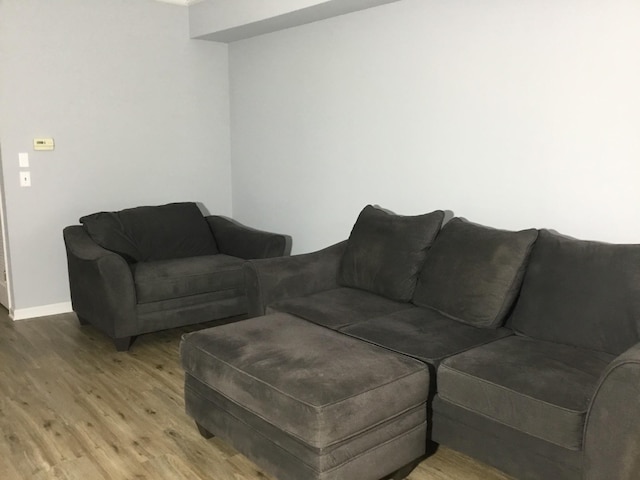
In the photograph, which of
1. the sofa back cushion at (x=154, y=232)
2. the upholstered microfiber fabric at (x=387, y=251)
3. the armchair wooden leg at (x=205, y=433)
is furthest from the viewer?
the sofa back cushion at (x=154, y=232)

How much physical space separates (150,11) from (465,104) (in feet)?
9.26

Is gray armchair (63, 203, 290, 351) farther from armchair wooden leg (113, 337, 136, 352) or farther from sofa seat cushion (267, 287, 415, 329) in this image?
sofa seat cushion (267, 287, 415, 329)

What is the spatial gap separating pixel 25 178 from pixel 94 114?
709mm

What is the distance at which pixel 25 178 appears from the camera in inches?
172

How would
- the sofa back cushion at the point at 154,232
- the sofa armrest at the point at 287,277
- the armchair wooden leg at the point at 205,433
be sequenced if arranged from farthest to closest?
the sofa back cushion at the point at 154,232, the sofa armrest at the point at 287,277, the armchair wooden leg at the point at 205,433

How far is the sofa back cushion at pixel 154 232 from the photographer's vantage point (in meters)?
4.29

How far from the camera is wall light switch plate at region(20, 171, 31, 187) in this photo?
4367 mm

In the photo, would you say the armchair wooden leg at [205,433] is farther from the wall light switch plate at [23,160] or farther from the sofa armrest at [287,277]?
the wall light switch plate at [23,160]

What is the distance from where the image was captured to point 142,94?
483cm

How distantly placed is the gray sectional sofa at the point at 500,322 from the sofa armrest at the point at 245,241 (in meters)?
Result: 0.79

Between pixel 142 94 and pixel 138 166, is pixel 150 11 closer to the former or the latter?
pixel 142 94

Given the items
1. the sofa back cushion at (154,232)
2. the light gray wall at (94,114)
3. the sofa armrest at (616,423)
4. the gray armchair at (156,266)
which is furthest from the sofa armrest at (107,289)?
the sofa armrest at (616,423)

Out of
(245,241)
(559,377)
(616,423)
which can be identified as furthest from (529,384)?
(245,241)

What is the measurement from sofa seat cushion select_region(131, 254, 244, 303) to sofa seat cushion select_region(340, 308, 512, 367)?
5.02ft
